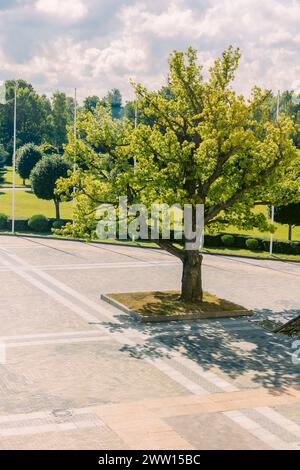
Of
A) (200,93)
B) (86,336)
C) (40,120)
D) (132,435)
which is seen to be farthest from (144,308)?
(40,120)

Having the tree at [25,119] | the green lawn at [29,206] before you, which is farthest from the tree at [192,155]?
the tree at [25,119]

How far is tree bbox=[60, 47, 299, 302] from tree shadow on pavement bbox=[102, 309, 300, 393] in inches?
102

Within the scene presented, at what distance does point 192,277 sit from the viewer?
79.7 ft

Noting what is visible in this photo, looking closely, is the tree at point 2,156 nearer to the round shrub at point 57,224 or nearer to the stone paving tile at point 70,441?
the round shrub at point 57,224

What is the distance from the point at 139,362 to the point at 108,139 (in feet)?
28.6

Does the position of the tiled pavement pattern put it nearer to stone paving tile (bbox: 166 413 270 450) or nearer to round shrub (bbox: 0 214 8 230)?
stone paving tile (bbox: 166 413 270 450)

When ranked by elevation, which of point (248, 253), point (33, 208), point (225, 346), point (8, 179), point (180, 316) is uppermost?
point (8, 179)

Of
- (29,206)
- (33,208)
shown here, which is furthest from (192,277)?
(29,206)

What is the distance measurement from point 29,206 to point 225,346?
150ft

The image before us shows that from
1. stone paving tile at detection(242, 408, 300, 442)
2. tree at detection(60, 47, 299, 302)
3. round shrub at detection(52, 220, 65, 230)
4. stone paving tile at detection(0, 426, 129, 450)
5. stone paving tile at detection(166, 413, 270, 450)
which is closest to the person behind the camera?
stone paving tile at detection(0, 426, 129, 450)

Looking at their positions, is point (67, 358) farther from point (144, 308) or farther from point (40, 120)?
point (40, 120)

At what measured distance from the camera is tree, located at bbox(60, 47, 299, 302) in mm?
22375

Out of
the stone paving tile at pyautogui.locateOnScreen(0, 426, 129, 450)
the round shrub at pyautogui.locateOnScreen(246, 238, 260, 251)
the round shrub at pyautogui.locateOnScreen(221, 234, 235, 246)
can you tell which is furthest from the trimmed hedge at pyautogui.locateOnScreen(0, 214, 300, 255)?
the stone paving tile at pyautogui.locateOnScreen(0, 426, 129, 450)

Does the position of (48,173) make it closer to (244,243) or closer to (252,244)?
(244,243)
